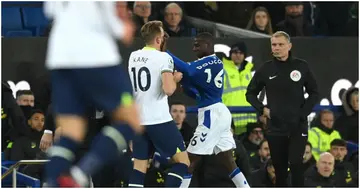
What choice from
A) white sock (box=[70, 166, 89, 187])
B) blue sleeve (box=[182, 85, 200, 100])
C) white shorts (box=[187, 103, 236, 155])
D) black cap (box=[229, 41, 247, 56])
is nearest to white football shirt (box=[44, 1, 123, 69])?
white sock (box=[70, 166, 89, 187])

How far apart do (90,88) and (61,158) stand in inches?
18.6

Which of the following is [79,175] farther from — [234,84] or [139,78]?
[234,84]

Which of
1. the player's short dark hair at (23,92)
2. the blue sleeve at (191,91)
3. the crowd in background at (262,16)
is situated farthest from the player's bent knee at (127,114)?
the crowd in background at (262,16)

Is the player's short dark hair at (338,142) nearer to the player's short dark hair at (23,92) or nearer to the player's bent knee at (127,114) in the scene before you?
the player's short dark hair at (23,92)

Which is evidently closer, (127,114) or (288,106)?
(127,114)

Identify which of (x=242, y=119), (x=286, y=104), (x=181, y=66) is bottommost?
(x=242, y=119)

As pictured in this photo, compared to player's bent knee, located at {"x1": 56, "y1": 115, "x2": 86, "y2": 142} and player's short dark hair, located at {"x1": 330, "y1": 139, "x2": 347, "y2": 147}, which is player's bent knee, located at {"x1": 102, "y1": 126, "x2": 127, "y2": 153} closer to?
player's bent knee, located at {"x1": 56, "y1": 115, "x2": 86, "y2": 142}

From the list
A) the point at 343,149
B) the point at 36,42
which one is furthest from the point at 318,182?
the point at 36,42

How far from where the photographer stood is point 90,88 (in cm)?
661

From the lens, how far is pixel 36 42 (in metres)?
15.0

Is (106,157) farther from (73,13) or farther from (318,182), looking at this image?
(318,182)

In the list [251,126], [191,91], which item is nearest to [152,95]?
[191,91]

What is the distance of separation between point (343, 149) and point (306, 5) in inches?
135

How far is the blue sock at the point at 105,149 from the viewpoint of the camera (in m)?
6.66
